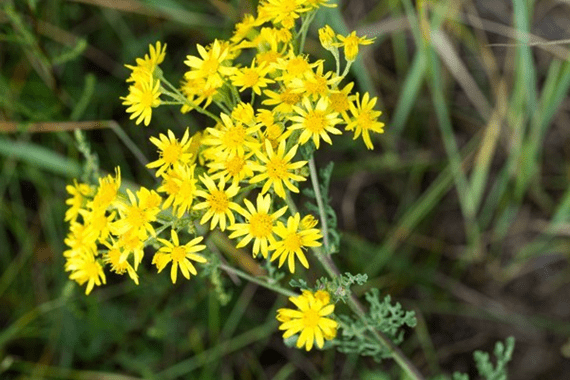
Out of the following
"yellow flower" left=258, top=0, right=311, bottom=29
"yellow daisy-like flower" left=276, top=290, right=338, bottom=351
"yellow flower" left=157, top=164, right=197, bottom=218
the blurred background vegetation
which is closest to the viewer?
"yellow daisy-like flower" left=276, top=290, right=338, bottom=351

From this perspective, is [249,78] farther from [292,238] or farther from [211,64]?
[292,238]

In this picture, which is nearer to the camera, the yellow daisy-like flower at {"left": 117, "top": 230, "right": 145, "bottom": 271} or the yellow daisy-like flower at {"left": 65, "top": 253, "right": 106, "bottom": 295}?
the yellow daisy-like flower at {"left": 117, "top": 230, "right": 145, "bottom": 271}

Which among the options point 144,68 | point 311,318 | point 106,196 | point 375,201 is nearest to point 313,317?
point 311,318

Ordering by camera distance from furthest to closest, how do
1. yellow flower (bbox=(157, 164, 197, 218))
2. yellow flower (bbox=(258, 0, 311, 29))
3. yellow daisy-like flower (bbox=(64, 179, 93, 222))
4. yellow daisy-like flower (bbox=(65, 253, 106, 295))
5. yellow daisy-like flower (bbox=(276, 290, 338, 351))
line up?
yellow daisy-like flower (bbox=(64, 179, 93, 222))
yellow daisy-like flower (bbox=(65, 253, 106, 295))
yellow flower (bbox=(258, 0, 311, 29))
yellow flower (bbox=(157, 164, 197, 218))
yellow daisy-like flower (bbox=(276, 290, 338, 351))

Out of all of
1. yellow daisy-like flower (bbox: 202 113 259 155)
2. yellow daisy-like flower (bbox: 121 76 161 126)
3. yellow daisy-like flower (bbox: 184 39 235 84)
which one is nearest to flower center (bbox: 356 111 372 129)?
yellow daisy-like flower (bbox: 202 113 259 155)

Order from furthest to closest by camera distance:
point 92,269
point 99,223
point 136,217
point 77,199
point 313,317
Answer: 1. point 77,199
2. point 92,269
3. point 99,223
4. point 136,217
5. point 313,317

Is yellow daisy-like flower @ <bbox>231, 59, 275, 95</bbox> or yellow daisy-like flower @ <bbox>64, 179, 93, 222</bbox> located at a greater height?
yellow daisy-like flower @ <bbox>231, 59, 275, 95</bbox>

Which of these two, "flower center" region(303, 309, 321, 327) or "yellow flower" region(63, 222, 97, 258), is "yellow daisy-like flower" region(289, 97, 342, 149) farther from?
"yellow flower" region(63, 222, 97, 258)

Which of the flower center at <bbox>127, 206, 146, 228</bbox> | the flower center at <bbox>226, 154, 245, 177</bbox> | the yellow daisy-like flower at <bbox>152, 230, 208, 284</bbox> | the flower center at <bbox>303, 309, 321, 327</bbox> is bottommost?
the flower center at <bbox>303, 309, 321, 327</bbox>
